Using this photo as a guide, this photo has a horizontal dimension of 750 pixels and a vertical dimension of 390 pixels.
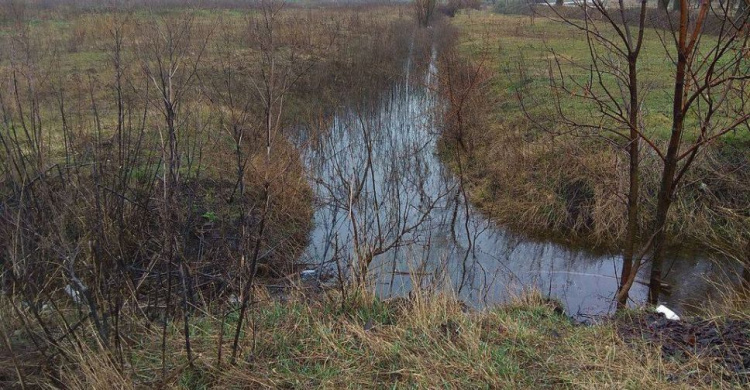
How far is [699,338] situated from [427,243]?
10.1 ft

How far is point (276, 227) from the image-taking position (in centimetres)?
682

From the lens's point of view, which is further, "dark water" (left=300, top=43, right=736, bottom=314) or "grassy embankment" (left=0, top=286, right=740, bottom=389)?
"dark water" (left=300, top=43, right=736, bottom=314)

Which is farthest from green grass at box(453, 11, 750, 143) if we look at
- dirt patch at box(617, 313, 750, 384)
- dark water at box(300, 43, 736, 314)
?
dirt patch at box(617, 313, 750, 384)

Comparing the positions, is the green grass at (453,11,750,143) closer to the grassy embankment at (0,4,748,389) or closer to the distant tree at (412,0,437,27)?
the grassy embankment at (0,4,748,389)

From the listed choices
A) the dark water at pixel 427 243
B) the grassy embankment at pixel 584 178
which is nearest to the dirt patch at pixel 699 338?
the dark water at pixel 427 243

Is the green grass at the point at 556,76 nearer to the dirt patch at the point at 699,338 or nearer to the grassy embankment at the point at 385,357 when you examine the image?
the dirt patch at the point at 699,338

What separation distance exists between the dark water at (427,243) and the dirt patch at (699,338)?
1.24 m

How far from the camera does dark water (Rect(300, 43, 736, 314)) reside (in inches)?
208

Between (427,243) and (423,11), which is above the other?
(423,11)

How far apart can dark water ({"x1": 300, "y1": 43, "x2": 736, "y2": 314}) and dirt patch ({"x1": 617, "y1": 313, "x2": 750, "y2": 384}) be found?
1.24 m

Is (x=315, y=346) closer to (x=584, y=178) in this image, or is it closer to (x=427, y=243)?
(x=427, y=243)

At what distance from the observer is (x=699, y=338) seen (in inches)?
139

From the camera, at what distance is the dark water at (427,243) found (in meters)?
5.29

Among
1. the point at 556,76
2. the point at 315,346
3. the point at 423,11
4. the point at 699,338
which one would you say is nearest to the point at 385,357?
the point at 315,346
